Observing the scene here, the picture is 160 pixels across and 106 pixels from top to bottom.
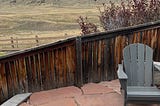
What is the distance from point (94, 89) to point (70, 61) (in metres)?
0.67

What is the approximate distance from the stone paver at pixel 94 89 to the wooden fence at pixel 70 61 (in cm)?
11

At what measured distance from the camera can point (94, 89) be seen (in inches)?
210

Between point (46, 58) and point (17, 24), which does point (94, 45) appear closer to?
point (46, 58)

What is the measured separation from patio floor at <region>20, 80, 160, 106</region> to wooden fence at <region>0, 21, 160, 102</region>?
4.9 inches

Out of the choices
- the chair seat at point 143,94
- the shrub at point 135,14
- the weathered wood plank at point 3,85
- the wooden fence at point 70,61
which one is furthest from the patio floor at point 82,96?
the shrub at point 135,14

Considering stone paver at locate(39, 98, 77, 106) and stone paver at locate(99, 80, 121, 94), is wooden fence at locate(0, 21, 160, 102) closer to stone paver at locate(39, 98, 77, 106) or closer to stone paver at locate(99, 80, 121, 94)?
stone paver at locate(99, 80, 121, 94)

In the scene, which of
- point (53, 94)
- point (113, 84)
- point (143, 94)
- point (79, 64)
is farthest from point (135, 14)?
point (143, 94)

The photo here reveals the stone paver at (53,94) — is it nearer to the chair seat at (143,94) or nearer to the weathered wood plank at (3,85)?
the weathered wood plank at (3,85)

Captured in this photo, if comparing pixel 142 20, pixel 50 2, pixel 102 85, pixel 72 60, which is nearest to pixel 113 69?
pixel 102 85

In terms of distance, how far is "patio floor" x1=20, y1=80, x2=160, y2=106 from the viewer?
4.80 m

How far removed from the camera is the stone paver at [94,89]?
522 centimetres

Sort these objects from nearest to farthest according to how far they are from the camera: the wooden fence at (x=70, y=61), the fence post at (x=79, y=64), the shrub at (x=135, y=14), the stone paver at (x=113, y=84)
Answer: the wooden fence at (x=70, y=61), the fence post at (x=79, y=64), the stone paver at (x=113, y=84), the shrub at (x=135, y=14)

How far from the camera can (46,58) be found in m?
5.11

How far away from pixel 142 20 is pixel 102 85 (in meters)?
2.58
